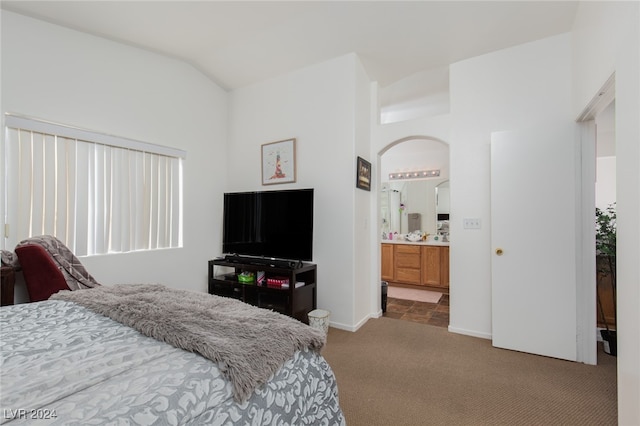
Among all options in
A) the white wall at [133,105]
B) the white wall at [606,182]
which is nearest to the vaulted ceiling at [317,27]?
the white wall at [133,105]

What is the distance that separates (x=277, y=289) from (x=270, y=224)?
706mm

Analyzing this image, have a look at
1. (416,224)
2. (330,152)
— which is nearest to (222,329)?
(330,152)

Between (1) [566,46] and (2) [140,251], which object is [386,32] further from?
(2) [140,251]

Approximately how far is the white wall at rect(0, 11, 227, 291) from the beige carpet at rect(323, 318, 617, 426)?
207cm

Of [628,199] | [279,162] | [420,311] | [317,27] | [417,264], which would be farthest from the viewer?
[417,264]

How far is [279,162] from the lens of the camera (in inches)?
140

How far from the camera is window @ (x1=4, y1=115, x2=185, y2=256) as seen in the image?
2365 millimetres

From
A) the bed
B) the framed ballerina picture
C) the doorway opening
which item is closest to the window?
the framed ballerina picture

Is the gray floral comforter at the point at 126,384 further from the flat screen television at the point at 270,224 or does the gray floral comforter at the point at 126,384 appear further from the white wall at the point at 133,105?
the white wall at the point at 133,105

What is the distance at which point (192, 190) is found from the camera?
3.59 m

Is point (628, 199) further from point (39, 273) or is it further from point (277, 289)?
point (39, 273)

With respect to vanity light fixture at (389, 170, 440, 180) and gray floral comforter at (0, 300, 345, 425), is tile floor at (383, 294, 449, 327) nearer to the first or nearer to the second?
vanity light fixture at (389, 170, 440, 180)

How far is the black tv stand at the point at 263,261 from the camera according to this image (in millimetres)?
3059

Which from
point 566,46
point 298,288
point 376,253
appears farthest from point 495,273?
point 566,46
